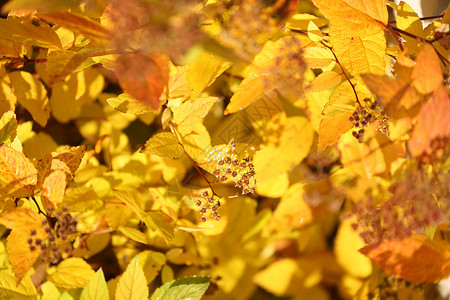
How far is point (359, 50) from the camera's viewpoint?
56 centimetres

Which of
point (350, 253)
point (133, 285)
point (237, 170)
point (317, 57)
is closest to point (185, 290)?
point (133, 285)

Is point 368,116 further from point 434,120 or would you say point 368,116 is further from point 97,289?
point 97,289

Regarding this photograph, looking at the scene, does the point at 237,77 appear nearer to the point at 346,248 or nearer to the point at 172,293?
the point at 172,293

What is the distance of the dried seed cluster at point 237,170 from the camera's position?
0.66 meters

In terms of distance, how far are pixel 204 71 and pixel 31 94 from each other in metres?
0.36

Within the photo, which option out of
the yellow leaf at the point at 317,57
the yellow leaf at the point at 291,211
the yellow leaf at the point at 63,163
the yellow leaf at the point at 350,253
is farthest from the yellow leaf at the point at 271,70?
the yellow leaf at the point at 350,253

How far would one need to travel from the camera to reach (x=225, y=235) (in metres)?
1.01

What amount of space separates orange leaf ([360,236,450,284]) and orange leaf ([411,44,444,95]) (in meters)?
0.31

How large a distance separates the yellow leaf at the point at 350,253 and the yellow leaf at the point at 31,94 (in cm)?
84

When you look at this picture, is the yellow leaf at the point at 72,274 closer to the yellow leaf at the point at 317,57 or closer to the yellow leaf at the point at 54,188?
the yellow leaf at the point at 54,188

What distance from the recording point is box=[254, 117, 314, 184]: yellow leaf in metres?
0.83

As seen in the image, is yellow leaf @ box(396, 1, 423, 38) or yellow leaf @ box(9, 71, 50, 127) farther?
yellow leaf @ box(9, 71, 50, 127)

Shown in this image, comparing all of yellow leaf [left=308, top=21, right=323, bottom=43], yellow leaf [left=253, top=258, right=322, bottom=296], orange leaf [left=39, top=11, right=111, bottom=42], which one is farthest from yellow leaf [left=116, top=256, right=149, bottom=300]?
yellow leaf [left=253, top=258, right=322, bottom=296]

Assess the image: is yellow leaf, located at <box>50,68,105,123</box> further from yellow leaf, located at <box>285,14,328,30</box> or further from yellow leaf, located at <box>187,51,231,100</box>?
yellow leaf, located at <box>285,14,328,30</box>
